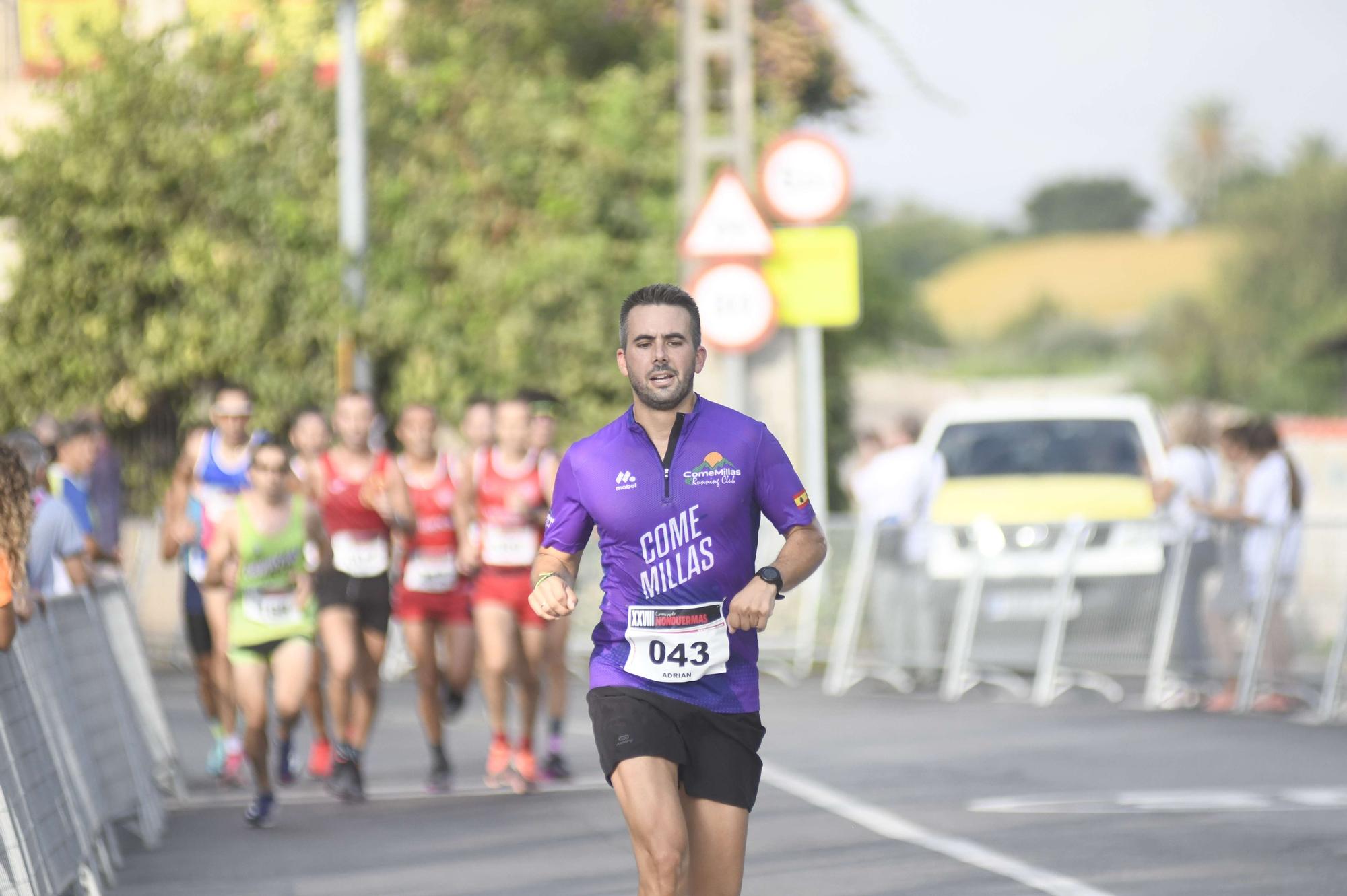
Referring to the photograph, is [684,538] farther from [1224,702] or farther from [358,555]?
[1224,702]

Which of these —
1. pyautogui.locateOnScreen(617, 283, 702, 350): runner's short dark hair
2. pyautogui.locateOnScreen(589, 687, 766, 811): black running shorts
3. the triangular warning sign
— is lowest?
the triangular warning sign

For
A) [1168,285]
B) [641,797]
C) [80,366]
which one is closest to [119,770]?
[641,797]

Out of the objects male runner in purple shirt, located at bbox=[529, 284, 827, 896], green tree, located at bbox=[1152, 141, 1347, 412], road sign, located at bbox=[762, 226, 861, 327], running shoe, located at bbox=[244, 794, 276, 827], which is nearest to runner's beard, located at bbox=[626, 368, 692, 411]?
male runner in purple shirt, located at bbox=[529, 284, 827, 896]

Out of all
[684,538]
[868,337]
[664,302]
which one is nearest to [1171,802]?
[684,538]

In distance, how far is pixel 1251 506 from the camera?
16.1 meters

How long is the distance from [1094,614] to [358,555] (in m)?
6.36

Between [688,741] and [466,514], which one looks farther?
[466,514]

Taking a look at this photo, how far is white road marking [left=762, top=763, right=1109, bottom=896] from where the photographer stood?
8727mm

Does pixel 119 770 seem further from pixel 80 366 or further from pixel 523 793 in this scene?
pixel 80 366

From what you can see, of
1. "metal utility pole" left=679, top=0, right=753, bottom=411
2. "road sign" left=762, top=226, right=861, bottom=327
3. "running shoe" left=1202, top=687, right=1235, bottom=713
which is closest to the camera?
"running shoe" left=1202, top=687, right=1235, bottom=713

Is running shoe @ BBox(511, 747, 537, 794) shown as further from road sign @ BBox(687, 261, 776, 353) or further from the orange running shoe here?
road sign @ BBox(687, 261, 776, 353)

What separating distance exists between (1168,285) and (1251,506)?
12237 centimetres

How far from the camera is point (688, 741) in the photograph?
20.2 ft

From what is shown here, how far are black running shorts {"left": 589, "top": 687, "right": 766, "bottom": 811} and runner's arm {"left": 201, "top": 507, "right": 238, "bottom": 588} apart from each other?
Result: 5.38 m
